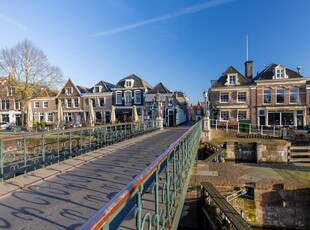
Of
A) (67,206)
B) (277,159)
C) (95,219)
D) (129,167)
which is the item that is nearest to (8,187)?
(67,206)

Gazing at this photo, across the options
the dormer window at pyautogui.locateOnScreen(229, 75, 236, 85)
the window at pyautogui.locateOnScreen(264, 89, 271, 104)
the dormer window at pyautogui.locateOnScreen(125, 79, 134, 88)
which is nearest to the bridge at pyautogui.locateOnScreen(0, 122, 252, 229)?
the dormer window at pyautogui.locateOnScreen(229, 75, 236, 85)

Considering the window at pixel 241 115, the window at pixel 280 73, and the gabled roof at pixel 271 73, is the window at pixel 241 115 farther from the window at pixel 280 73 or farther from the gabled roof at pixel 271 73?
the window at pixel 280 73

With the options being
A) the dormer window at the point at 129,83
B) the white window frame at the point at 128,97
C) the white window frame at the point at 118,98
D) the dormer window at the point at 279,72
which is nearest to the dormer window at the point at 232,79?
the dormer window at the point at 279,72

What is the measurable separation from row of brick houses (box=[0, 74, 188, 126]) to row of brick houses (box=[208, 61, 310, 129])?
24.0ft

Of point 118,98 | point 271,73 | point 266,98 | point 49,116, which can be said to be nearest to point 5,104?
point 49,116

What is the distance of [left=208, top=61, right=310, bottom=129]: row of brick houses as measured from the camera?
83.5 ft

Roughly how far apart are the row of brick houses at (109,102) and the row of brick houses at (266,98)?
7.31 metres

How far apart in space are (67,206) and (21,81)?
33.7 metres

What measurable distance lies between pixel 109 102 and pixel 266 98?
2427cm

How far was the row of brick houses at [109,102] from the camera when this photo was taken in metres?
31.2

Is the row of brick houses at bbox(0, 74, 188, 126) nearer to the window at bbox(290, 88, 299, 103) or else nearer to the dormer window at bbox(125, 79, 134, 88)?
the dormer window at bbox(125, 79, 134, 88)

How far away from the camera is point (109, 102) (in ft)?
111

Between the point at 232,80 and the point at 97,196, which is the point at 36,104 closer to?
the point at 232,80

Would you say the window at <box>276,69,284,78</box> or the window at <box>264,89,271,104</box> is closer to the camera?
the window at <box>276,69,284,78</box>
